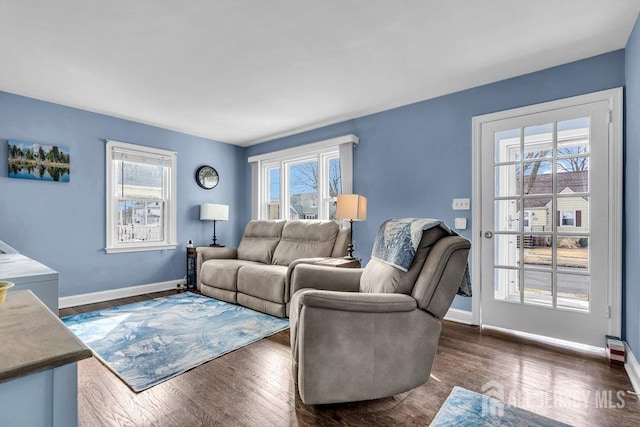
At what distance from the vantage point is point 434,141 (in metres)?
3.34

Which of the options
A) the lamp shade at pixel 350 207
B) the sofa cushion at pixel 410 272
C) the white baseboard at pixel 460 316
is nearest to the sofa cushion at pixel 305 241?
the lamp shade at pixel 350 207

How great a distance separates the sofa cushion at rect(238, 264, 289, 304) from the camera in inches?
126

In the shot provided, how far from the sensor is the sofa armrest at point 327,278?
8.20ft

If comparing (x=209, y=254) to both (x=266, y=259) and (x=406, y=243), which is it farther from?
(x=406, y=243)

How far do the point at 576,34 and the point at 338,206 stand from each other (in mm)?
2338

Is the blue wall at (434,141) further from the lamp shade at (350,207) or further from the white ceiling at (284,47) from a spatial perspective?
the lamp shade at (350,207)

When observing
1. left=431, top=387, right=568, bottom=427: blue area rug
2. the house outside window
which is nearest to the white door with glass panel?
the house outside window

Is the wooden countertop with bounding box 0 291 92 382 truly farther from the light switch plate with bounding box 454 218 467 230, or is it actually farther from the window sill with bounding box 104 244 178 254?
the window sill with bounding box 104 244 178 254

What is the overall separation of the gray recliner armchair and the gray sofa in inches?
56.8

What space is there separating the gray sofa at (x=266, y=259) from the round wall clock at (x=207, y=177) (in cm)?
101

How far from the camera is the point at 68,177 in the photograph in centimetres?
362

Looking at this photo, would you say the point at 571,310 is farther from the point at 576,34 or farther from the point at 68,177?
the point at 68,177

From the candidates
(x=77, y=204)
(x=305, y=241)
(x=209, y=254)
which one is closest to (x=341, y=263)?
(x=305, y=241)

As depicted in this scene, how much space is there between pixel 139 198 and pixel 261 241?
1757 mm
